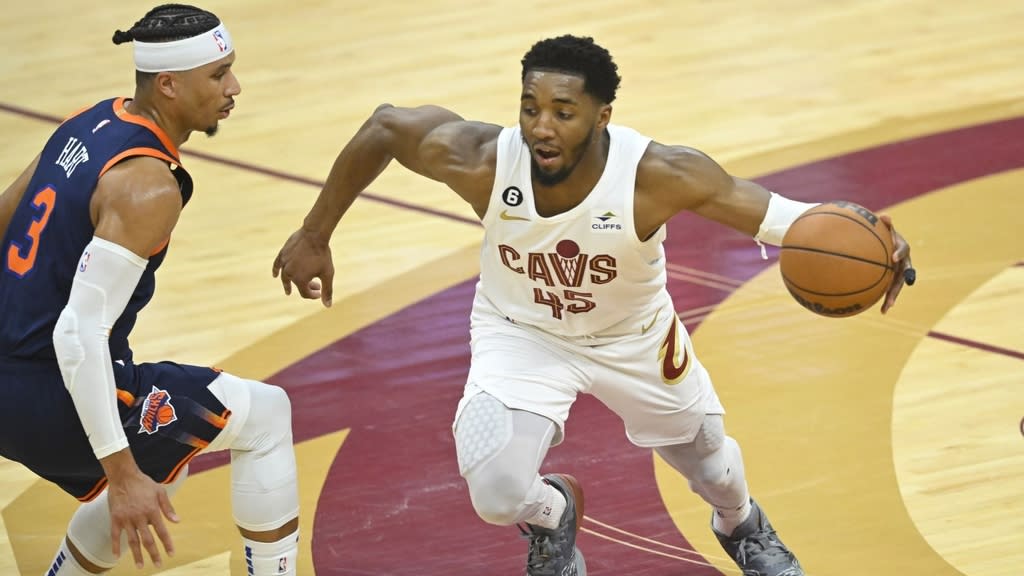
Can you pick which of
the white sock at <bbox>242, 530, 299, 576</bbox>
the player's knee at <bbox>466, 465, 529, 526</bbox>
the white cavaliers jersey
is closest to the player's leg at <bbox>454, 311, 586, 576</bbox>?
the player's knee at <bbox>466, 465, 529, 526</bbox>

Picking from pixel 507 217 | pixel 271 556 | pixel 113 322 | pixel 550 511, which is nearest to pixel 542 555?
pixel 550 511

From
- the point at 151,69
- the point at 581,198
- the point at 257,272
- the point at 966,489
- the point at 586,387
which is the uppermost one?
the point at 151,69

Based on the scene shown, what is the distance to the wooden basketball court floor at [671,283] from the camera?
5.88 metres

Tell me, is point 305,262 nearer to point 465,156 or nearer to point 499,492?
point 465,156

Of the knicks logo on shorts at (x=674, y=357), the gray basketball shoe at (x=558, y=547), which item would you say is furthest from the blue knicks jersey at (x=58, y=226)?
the knicks logo on shorts at (x=674, y=357)

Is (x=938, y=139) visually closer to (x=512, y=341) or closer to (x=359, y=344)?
(x=359, y=344)

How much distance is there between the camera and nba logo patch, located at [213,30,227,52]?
4879 millimetres

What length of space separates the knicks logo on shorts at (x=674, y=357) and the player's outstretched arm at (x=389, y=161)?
2.57 feet

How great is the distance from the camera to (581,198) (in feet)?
16.6

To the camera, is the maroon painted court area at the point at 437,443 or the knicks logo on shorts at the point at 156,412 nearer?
the knicks logo on shorts at the point at 156,412

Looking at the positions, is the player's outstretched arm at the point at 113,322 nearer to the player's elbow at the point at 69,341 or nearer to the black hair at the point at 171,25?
the player's elbow at the point at 69,341

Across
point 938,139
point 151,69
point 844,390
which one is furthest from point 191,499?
point 938,139

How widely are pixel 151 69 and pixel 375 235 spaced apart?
4.17 meters

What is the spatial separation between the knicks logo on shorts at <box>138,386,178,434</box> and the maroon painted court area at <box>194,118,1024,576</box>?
3.73 ft
